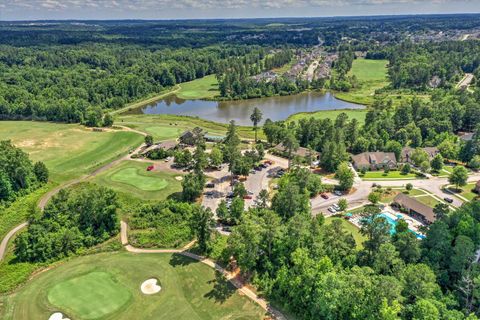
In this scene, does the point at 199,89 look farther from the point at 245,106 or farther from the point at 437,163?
the point at 437,163

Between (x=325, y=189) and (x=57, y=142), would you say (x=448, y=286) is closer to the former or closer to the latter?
(x=325, y=189)

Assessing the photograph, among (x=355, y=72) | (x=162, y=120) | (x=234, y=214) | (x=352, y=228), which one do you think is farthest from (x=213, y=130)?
(x=355, y=72)

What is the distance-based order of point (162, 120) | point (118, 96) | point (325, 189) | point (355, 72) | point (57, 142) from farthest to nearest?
point (355, 72) → point (118, 96) → point (162, 120) → point (57, 142) → point (325, 189)

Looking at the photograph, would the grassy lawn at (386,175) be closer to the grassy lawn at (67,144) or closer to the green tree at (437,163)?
the green tree at (437,163)

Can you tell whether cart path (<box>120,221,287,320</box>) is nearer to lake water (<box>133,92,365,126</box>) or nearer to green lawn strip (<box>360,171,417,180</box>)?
green lawn strip (<box>360,171,417,180</box>)

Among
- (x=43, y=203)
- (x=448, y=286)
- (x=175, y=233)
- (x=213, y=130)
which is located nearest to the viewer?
(x=448, y=286)

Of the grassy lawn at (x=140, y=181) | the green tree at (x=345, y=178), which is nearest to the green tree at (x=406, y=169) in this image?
the green tree at (x=345, y=178)

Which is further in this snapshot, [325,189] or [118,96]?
[118,96]
